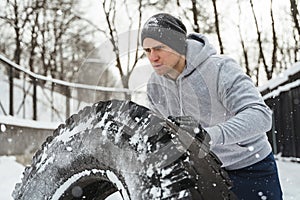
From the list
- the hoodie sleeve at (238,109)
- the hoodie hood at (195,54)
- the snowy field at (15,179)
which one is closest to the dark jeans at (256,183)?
the hoodie sleeve at (238,109)

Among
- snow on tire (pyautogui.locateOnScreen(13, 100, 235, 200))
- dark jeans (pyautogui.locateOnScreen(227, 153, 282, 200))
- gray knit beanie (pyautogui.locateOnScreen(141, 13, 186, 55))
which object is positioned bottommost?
dark jeans (pyautogui.locateOnScreen(227, 153, 282, 200))

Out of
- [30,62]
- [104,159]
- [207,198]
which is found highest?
[30,62]

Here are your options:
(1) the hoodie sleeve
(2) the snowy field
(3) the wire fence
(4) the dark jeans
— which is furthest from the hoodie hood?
(3) the wire fence

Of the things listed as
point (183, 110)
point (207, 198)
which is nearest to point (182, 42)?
point (183, 110)

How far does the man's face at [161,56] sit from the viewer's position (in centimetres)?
206

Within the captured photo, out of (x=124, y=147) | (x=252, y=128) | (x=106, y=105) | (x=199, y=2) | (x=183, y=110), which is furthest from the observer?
(x=199, y=2)

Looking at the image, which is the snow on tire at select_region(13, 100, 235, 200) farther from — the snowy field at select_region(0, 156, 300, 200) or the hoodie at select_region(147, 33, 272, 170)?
the snowy field at select_region(0, 156, 300, 200)

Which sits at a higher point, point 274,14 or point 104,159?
point 274,14

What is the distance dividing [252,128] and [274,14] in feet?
41.0

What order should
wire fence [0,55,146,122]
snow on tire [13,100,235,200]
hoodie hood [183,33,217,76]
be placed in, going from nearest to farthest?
snow on tire [13,100,235,200] < hoodie hood [183,33,217,76] < wire fence [0,55,146,122]

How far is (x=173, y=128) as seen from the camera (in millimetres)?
1442

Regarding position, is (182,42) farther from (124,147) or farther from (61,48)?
(61,48)

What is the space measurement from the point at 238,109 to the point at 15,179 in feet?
13.8

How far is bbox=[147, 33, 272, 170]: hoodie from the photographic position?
1910 millimetres
